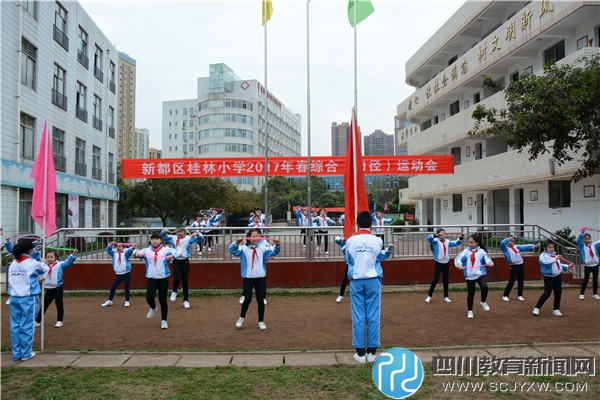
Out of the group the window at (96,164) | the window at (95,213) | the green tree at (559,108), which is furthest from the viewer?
the window at (96,164)

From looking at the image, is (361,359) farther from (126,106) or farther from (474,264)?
(126,106)

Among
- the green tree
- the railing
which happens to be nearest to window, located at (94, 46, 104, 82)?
the railing

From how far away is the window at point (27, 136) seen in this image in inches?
706

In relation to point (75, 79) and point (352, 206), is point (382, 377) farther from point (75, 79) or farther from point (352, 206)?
point (75, 79)

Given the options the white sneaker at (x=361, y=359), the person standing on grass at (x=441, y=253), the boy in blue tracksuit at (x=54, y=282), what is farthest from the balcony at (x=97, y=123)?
the white sneaker at (x=361, y=359)

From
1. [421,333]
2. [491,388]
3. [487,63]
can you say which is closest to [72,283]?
[421,333]

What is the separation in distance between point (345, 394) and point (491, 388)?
1704 millimetres

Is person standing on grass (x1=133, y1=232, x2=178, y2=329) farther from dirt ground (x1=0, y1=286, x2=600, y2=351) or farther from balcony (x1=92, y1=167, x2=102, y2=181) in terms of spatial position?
balcony (x1=92, y1=167, x2=102, y2=181)

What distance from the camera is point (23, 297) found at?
6.18m

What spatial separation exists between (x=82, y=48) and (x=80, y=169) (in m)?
7.55

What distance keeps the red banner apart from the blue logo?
1146 cm

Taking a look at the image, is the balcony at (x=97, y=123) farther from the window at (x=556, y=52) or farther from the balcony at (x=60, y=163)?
the window at (x=556, y=52)

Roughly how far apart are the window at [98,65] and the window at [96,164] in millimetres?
4900

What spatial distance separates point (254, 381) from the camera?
500cm
